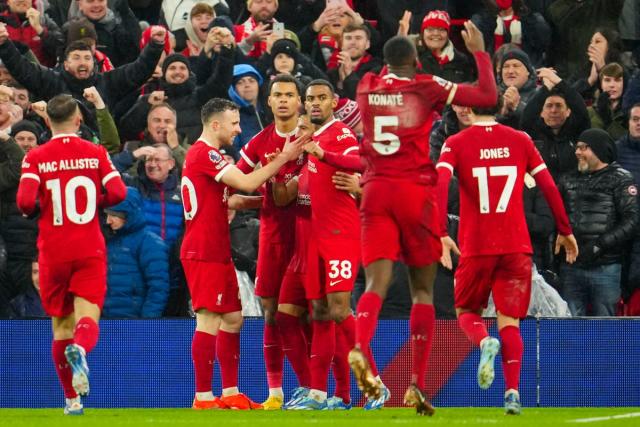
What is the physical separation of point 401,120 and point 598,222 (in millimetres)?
4798

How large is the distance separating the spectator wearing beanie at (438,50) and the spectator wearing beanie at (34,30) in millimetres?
4385

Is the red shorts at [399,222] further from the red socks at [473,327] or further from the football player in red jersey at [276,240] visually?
the football player in red jersey at [276,240]

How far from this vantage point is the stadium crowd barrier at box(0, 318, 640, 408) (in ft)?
44.0

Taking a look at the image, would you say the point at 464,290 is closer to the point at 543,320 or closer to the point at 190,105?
the point at 543,320

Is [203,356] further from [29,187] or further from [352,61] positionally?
[352,61]

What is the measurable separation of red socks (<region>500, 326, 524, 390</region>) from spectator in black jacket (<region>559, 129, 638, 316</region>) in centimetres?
356

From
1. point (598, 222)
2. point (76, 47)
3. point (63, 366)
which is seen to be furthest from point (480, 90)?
point (76, 47)

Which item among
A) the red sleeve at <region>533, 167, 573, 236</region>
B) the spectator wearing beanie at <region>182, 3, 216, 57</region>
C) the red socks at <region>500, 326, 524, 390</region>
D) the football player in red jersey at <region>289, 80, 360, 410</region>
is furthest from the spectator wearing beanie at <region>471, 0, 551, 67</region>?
the red socks at <region>500, 326, 524, 390</region>

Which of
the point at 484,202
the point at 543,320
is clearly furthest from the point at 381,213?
the point at 543,320

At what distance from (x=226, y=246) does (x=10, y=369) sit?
3027 millimetres

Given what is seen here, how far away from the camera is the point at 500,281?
11016 mm

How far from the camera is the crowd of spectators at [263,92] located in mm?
14438

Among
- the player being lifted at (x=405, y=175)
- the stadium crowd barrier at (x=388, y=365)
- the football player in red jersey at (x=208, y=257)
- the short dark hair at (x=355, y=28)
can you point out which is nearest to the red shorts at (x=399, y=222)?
the player being lifted at (x=405, y=175)

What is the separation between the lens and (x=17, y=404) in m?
13.8
